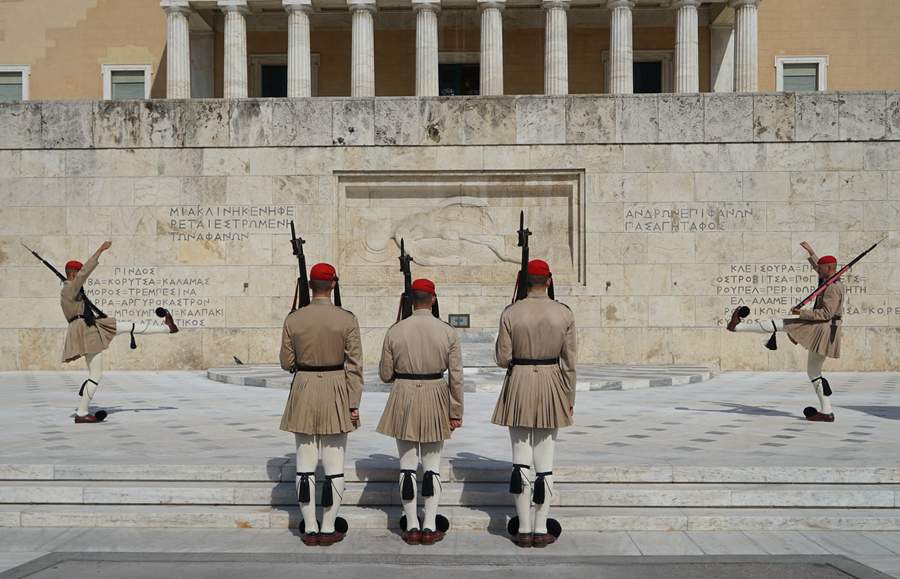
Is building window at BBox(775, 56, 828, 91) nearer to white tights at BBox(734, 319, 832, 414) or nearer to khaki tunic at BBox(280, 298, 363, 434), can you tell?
white tights at BBox(734, 319, 832, 414)

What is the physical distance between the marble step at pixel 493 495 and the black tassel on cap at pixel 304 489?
97 centimetres

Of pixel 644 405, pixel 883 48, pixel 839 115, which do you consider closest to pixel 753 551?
pixel 644 405

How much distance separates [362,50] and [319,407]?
821 inches

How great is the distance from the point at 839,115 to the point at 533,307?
13731mm

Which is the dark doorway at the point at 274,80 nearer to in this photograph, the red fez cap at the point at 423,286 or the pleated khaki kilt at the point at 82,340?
the pleated khaki kilt at the point at 82,340

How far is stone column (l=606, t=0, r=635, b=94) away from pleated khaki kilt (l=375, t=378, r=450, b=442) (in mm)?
19576

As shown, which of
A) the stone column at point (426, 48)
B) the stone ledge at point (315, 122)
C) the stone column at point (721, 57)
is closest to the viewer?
the stone ledge at point (315, 122)

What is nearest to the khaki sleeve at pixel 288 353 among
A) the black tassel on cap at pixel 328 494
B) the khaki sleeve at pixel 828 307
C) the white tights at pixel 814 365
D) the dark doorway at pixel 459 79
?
the black tassel on cap at pixel 328 494

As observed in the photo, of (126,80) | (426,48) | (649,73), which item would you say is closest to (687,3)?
(649,73)

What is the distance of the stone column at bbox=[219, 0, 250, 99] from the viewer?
Answer: 80.1 ft

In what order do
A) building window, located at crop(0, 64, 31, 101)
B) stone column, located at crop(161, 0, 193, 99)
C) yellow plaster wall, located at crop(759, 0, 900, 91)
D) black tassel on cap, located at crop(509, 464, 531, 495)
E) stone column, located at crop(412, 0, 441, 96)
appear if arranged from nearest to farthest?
black tassel on cap, located at crop(509, 464, 531, 495), stone column, located at crop(412, 0, 441, 96), stone column, located at crop(161, 0, 193, 99), yellow plaster wall, located at crop(759, 0, 900, 91), building window, located at crop(0, 64, 31, 101)

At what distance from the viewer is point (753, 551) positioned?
19.6ft

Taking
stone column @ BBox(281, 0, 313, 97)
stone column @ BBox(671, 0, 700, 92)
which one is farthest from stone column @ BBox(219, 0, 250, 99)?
stone column @ BBox(671, 0, 700, 92)

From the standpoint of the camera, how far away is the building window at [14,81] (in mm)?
30656
